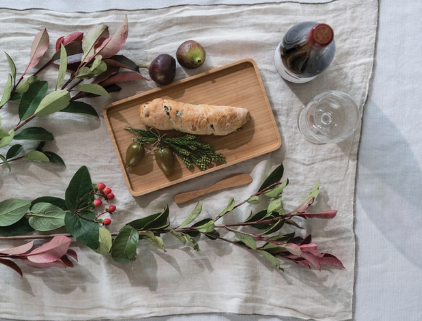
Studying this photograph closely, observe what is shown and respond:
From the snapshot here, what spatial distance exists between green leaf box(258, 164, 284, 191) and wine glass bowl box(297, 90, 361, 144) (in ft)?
0.47

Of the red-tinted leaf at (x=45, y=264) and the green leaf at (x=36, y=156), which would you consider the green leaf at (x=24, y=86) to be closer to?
the green leaf at (x=36, y=156)

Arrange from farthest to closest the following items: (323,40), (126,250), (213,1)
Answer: (213,1), (126,250), (323,40)

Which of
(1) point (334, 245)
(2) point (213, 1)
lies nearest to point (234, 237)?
(1) point (334, 245)

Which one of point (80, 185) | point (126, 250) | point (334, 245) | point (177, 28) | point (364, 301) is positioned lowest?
point (364, 301)

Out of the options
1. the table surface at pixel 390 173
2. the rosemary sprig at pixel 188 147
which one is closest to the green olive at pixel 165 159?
the rosemary sprig at pixel 188 147

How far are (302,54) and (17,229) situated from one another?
0.94m

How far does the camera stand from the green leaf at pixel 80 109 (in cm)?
100

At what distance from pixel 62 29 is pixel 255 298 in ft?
3.33

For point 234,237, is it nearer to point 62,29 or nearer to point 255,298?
point 255,298

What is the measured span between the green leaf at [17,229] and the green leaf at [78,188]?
166 mm

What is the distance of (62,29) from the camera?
1049 millimetres

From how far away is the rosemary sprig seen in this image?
3.33ft

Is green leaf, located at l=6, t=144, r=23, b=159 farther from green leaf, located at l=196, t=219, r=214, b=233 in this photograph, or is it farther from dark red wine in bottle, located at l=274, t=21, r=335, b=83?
dark red wine in bottle, located at l=274, t=21, r=335, b=83

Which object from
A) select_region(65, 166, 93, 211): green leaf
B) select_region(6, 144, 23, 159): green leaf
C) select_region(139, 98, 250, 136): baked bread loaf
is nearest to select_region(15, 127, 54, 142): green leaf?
select_region(6, 144, 23, 159): green leaf
